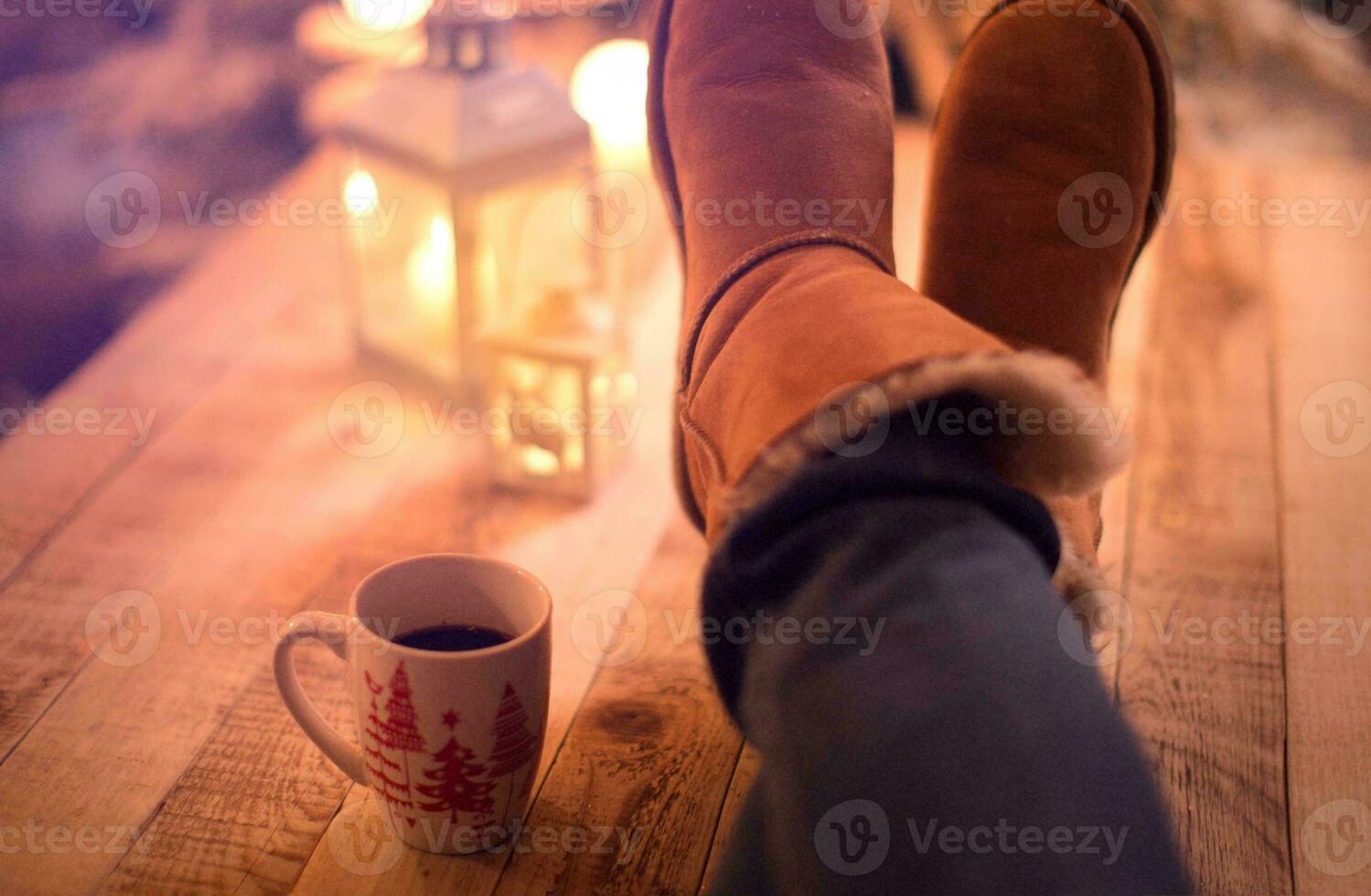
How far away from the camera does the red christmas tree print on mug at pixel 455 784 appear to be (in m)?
0.50

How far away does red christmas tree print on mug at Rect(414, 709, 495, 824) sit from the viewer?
50 cm

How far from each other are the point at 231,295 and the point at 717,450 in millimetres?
715

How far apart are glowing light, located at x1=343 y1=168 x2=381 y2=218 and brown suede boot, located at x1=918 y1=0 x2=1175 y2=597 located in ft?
1.49

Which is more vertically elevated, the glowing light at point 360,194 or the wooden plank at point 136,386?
the glowing light at point 360,194

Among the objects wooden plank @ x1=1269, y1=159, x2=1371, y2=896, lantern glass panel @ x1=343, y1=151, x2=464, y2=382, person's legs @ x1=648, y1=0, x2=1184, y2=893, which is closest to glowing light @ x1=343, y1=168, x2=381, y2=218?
lantern glass panel @ x1=343, y1=151, x2=464, y2=382

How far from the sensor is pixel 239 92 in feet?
5.18

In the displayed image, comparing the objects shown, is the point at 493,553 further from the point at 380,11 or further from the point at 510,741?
the point at 380,11

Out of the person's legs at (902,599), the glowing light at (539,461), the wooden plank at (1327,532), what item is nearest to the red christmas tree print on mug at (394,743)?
the person's legs at (902,599)

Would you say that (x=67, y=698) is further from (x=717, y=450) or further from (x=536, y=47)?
(x=536, y=47)

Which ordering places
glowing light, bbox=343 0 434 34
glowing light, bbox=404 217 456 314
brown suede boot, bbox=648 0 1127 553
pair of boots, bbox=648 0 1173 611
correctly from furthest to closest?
glowing light, bbox=343 0 434 34, glowing light, bbox=404 217 456 314, pair of boots, bbox=648 0 1173 611, brown suede boot, bbox=648 0 1127 553

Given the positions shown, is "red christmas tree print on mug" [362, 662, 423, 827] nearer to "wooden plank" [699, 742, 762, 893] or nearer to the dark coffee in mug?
the dark coffee in mug

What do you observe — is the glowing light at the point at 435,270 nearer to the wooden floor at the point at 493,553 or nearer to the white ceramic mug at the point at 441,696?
the wooden floor at the point at 493,553

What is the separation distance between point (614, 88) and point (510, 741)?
0.68 meters

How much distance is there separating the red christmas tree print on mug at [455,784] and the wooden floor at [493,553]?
2.0 inches
